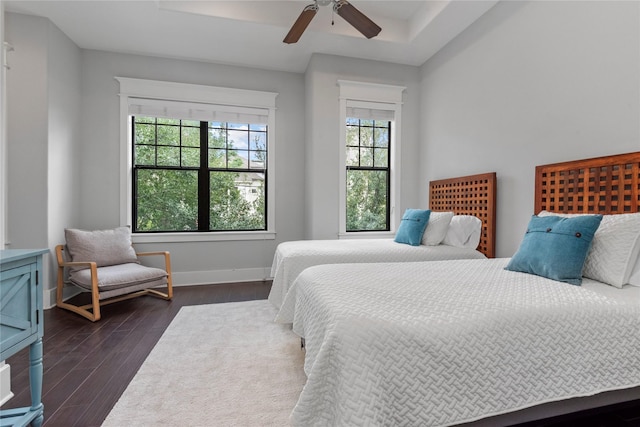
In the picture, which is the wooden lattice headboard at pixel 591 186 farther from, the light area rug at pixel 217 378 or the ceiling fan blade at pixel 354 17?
the light area rug at pixel 217 378

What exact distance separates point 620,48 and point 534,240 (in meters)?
1.41

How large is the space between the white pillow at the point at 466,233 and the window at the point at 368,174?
4.44 ft

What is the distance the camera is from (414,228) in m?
3.19

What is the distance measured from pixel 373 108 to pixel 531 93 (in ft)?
6.32

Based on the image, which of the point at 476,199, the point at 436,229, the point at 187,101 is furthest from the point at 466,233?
the point at 187,101

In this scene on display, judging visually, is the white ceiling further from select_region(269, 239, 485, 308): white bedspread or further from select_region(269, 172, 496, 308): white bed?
select_region(269, 239, 485, 308): white bedspread

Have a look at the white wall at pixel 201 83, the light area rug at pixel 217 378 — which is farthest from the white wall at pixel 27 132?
the light area rug at pixel 217 378

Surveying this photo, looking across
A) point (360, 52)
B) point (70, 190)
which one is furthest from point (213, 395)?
point (360, 52)

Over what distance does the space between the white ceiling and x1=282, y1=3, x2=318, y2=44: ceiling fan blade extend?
626 mm

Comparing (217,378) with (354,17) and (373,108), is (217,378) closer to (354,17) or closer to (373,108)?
(354,17)

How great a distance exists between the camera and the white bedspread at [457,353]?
1.06 metres

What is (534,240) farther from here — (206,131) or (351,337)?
(206,131)

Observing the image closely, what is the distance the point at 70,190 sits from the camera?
3.55m

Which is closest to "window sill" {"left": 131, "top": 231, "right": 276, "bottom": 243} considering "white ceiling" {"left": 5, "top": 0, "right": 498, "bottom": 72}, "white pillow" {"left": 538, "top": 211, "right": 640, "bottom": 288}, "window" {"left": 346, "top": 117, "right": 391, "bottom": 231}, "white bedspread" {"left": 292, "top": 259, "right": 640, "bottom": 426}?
"window" {"left": 346, "top": 117, "right": 391, "bottom": 231}
